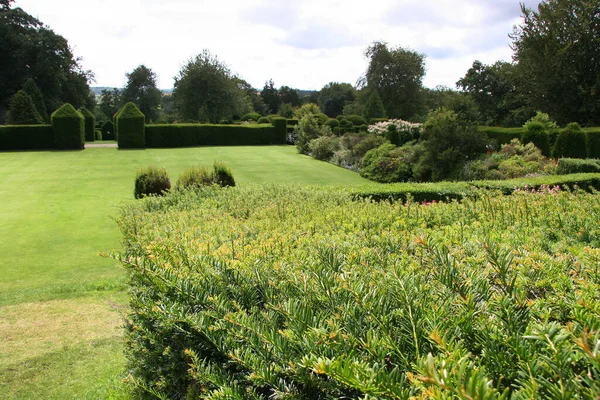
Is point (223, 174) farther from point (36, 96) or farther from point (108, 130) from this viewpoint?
point (36, 96)

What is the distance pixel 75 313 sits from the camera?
586 centimetres

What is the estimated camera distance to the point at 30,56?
144 feet

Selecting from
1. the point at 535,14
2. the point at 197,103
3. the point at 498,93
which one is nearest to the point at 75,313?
the point at 535,14

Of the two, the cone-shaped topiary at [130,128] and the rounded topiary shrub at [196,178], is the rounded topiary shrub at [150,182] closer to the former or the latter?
the rounded topiary shrub at [196,178]

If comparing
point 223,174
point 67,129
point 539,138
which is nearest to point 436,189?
point 223,174

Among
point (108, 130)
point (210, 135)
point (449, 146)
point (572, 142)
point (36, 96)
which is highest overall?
point (36, 96)

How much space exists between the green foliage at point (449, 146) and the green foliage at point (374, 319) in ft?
42.2

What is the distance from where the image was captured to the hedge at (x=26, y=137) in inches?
1069

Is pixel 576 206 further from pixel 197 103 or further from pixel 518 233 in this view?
pixel 197 103

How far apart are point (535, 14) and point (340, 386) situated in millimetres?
35448

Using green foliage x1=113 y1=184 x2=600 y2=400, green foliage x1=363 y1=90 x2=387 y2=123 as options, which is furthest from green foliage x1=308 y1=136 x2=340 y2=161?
green foliage x1=113 y1=184 x2=600 y2=400

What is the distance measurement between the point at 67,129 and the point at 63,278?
23.2m

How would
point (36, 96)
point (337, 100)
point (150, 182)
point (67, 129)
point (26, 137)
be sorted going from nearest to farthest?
point (150, 182) → point (67, 129) → point (26, 137) → point (36, 96) → point (337, 100)

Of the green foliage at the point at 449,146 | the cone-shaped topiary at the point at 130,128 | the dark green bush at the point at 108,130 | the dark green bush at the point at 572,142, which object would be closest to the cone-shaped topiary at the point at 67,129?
the cone-shaped topiary at the point at 130,128
